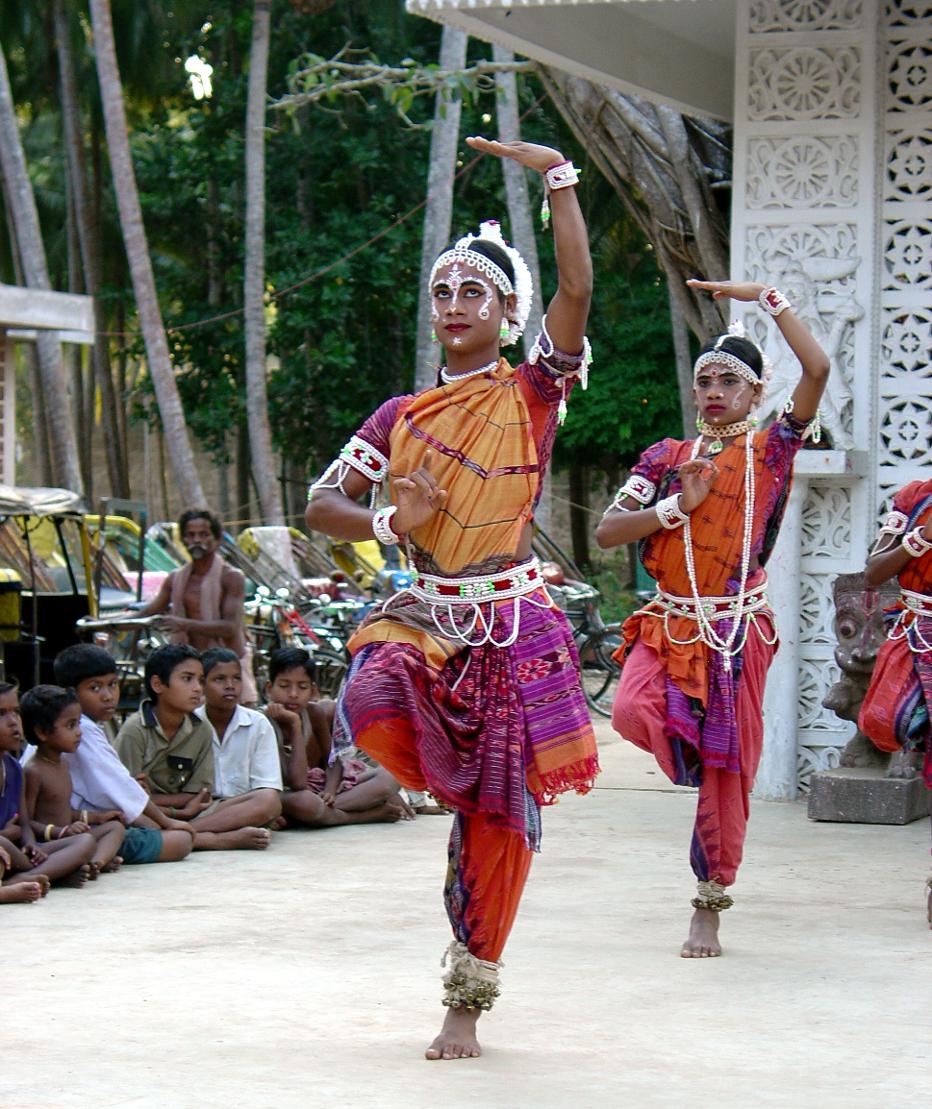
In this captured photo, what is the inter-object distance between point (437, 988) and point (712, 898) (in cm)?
108

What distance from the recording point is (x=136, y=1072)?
14.3ft

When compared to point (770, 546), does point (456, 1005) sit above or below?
below

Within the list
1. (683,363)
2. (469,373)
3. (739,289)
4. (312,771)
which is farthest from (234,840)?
(683,363)

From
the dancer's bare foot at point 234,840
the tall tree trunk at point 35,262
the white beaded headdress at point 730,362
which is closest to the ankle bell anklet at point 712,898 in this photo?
the white beaded headdress at point 730,362

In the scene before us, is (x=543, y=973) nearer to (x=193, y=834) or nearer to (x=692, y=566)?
(x=692, y=566)

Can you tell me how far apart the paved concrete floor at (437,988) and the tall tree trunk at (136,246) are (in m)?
13.4

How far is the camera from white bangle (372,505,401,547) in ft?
14.5

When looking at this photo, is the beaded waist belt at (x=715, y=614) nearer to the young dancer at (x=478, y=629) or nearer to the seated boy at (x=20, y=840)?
the young dancer at (x=478, y=629)

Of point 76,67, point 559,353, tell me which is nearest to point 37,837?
point 559,353

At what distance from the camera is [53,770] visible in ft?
24.1

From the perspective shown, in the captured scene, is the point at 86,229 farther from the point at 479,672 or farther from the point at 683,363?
the point at 479,672

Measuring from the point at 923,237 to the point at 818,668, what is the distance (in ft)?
7.66

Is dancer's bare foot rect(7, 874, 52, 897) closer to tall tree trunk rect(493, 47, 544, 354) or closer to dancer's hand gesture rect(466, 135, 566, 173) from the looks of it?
dancer's hand gesture rect(466, 135, 566, 173)

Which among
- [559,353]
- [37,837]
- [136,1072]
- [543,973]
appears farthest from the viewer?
[37,837]
